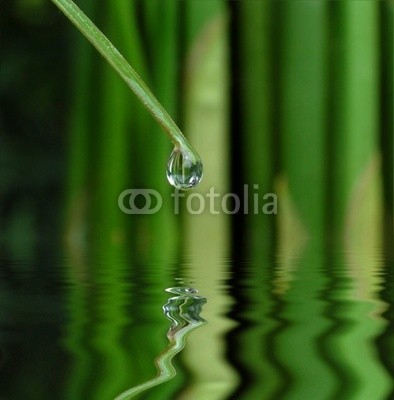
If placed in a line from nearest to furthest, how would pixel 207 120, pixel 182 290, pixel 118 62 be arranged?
pixel 118 62 < pixel 182 290 < pixel 207 120

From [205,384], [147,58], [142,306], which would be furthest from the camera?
[147,58]

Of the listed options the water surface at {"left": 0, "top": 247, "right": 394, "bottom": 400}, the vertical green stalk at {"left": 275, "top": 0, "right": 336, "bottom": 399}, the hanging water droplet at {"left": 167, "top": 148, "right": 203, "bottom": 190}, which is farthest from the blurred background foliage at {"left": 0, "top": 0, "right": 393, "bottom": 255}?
the hanging water droplet at {"left": 167, "top": 148, "right": 203, "bottom": 190}

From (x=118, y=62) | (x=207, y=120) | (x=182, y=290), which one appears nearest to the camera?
(x=118, y=62)

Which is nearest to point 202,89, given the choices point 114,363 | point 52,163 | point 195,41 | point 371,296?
point 195,41

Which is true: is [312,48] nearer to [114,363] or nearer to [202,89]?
[202,89]

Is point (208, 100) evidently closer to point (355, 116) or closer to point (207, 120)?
point (207, 120)

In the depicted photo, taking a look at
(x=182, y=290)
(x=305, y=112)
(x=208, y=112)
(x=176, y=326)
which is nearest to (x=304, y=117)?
(x=305, y=112)
